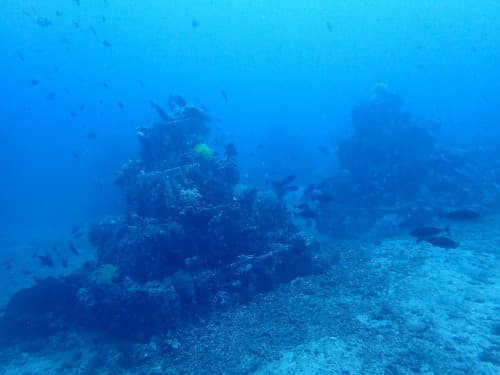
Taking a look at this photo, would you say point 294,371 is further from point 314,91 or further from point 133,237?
point 314,91

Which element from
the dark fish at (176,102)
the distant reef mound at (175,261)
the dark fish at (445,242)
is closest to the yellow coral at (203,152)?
the distant reef mound at (175,261)

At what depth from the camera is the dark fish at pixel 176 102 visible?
2028cm

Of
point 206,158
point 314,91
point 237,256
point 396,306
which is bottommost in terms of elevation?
point 396,306

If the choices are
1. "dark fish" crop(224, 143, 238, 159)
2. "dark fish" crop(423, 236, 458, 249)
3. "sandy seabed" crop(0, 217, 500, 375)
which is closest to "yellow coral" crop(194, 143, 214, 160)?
"dark fish" crop(224, 143, 238, 159)

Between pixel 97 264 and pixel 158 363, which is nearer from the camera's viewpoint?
pixel 158 363

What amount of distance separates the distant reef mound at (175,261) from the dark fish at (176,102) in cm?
519

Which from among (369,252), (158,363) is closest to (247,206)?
(369,252)

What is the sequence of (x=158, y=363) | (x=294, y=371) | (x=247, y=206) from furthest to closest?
(x=247, y=206)
(x=158, y=363)
(x=294, y=371)

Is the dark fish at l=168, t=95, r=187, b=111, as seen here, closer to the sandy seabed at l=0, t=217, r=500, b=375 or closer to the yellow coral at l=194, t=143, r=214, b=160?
the yellow coral at l=194, t=143, r=214, b=160

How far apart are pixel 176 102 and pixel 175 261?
37.6ft

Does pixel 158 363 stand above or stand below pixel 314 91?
below

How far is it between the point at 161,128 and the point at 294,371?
14.1 m

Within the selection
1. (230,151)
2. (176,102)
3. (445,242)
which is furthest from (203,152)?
(445,242)

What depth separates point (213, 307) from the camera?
11422 millimetres
